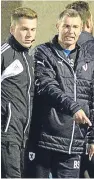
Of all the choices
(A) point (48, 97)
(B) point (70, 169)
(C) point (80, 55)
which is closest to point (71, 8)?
(C) point (80, 55)

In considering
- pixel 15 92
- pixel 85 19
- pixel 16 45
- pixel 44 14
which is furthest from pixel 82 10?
pixel 44 14

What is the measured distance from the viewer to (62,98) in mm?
4918

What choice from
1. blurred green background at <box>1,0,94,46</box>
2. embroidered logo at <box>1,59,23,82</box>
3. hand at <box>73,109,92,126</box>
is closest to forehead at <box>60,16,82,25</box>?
embroidered logo at <box>1,59,23,82</box>

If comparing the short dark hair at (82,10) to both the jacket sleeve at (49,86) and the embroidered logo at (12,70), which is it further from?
the embroidered logo at (12,70)

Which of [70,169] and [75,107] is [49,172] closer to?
[70,169]

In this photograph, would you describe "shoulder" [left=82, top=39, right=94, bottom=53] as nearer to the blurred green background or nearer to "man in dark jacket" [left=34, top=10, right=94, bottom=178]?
"man in dark jacket" [left=34, top=10, right=94, bottom=178]

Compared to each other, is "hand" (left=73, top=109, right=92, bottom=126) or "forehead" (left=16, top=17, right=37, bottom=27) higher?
"forehead" (left=16, top=17, right=37, bottom=27)

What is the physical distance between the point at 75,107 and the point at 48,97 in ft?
0.76

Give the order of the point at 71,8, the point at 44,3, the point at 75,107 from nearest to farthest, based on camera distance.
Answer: the point at 75,107
the point at 71,8
the point at 44,3

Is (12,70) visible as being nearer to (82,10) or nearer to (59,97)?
(59,97)

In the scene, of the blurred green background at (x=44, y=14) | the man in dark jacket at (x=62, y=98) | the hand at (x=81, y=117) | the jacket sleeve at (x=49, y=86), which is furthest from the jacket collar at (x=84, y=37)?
the blurred green background at (x=44, y=14)

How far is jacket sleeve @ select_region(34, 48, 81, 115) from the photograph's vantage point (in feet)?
16.1

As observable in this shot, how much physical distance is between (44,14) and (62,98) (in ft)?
6.71

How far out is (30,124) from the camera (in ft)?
16.5
